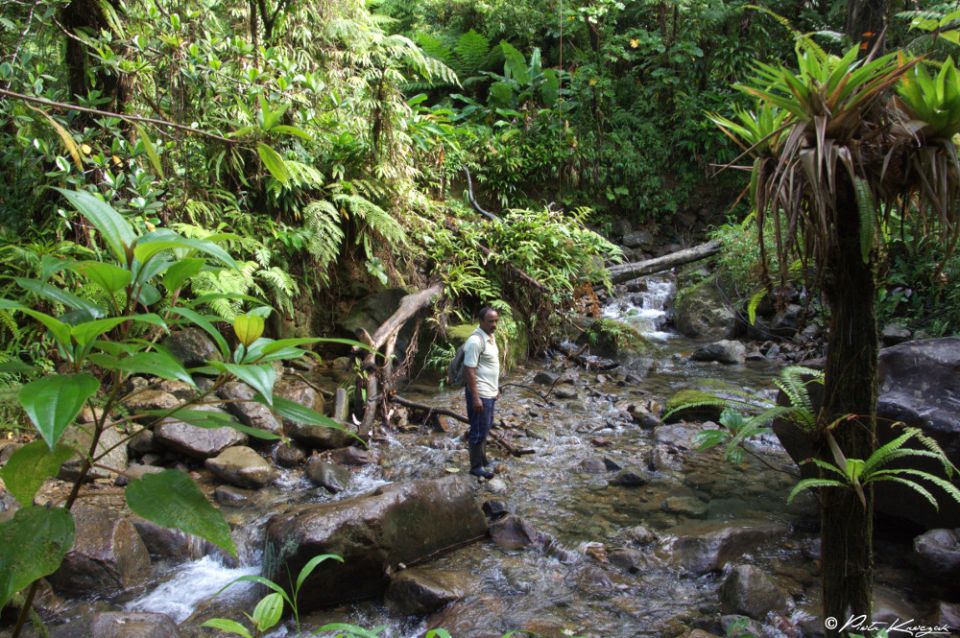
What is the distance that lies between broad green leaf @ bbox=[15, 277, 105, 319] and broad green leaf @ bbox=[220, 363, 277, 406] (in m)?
0.28

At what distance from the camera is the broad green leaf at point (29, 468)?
90cm

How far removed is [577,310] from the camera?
1052cm

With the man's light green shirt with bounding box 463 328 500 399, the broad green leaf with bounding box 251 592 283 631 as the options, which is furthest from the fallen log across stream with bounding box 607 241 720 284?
the broad green leaf with bounding box 251 592 283 631

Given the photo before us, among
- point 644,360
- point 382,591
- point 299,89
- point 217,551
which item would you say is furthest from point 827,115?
point 644,360

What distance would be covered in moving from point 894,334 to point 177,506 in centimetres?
1007

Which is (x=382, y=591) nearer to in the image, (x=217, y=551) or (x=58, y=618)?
(x=217, y=551)

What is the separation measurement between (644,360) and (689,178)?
7839mm

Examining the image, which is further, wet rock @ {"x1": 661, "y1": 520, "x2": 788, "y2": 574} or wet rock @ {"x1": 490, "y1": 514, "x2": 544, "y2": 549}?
wet rock @ {"x1": 490, "y1": 514, "x2": 544, "y2": 549}

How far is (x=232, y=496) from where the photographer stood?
5574 mm

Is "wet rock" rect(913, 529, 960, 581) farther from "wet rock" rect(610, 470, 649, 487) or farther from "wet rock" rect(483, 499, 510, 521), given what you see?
"wet rock" rect(483, 499, 510, 521)

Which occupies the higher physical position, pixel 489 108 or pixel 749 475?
pixel 489 108

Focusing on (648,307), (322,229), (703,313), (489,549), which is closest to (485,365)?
(489,549)

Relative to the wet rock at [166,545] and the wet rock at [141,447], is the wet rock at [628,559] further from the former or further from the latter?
the wet rock at [141,447]

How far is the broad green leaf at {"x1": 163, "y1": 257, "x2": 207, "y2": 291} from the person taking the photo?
984 millimetres
